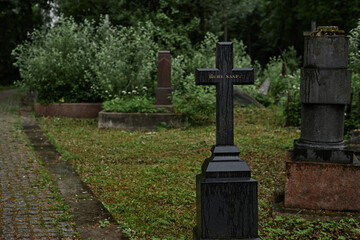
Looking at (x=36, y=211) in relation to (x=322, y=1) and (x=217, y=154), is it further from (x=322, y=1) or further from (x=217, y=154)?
(x=322, y=1)

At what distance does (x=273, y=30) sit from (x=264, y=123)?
84.0 ft

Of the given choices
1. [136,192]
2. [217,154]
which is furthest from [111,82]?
[217,154]

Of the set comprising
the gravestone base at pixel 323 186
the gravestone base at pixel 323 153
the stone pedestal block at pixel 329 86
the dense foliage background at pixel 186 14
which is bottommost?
the gravestone base at pixel 323 186

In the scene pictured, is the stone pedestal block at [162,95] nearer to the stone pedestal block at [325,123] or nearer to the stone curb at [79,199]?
the stone curb at [79,199]

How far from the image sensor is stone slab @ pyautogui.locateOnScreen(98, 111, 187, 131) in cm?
1154

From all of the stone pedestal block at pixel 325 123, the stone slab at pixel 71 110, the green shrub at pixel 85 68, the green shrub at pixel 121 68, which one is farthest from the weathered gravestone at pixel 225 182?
the stone slab at pixel 71 110

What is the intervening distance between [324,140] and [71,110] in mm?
9953

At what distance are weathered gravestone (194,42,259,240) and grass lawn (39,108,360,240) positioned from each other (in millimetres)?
815

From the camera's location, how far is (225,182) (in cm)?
366

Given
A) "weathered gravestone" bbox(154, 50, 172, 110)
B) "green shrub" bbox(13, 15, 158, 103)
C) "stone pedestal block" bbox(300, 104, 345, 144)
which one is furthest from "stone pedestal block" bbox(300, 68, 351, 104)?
"green shrub" bbox(13, 15, 158, 103)

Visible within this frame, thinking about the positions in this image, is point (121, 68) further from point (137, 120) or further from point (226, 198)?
point (226, 198)

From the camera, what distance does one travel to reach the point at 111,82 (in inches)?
517

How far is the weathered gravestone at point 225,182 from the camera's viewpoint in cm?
367

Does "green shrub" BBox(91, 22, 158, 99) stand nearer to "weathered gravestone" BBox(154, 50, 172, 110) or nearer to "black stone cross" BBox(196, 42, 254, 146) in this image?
"weathered gravestone" BBox(154, 50, 172, 110)
